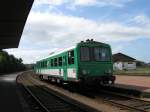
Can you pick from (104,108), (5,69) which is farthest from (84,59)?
(5,69)

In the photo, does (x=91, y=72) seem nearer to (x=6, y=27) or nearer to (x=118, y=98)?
(x=118, y=98)

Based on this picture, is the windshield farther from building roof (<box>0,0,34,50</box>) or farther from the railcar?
building roof (<box>0,0,34,50</box>)

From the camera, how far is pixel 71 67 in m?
22.5

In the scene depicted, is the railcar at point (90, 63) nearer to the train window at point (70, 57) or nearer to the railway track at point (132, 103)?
the train window at point (70, 57)

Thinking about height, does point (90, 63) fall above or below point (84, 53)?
below

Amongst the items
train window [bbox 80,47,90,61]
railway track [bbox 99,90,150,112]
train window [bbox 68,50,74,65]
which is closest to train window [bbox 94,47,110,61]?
train window [bbox 80,47,90,61]

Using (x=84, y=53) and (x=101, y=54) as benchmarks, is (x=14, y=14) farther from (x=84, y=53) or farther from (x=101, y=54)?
(x=101, y=54)

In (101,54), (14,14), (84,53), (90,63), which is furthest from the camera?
(14,14)

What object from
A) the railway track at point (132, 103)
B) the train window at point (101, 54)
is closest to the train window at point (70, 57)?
the train window at point (101, 54)

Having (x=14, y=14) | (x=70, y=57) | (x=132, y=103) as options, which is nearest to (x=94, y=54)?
(x=70, y=57)

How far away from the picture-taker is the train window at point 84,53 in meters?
21.7

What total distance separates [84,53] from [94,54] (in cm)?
67

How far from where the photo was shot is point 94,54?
2217 cm

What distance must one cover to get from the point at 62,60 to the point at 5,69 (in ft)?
256
